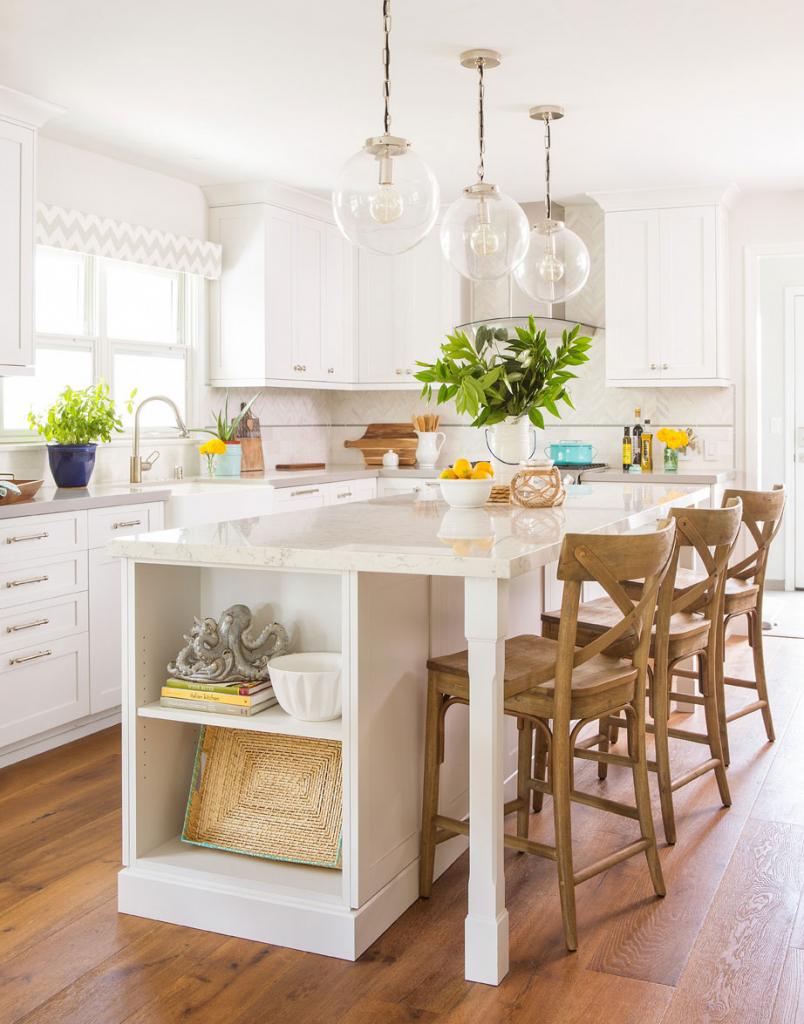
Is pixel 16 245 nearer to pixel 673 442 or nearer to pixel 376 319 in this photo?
pixel 376 319

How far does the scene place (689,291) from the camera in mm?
5672

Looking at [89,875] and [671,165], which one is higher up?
[671,165]

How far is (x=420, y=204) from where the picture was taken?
266 centimetres

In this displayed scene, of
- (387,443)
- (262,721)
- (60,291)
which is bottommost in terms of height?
(262,721)

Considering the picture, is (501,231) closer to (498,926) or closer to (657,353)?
(498,926)

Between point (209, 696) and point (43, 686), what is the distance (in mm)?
1603

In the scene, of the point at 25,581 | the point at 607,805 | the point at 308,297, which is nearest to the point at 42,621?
the point at 25,581

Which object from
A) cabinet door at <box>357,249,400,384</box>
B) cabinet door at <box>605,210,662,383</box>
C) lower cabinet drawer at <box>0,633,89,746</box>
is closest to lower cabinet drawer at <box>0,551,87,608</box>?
lower cabinet drawer at <box>0,633,89,746</box>

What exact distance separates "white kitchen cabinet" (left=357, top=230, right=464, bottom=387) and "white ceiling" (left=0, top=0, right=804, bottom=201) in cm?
96

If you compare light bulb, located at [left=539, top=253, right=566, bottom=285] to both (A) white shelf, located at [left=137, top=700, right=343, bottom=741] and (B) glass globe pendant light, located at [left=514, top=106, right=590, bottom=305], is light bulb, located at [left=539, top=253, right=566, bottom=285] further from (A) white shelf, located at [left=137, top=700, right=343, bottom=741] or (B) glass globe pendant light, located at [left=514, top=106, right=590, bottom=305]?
(A) white shelf, located at [left=137, top=700, right=343, bottom=741]

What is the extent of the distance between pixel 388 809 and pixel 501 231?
5.46ft

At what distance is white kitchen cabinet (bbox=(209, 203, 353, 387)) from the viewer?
5.57 meters

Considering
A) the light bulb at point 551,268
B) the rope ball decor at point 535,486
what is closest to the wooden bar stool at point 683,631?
the rope ball decor at point 535,486

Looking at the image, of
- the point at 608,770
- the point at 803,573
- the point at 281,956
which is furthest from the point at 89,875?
the point at 803,573
